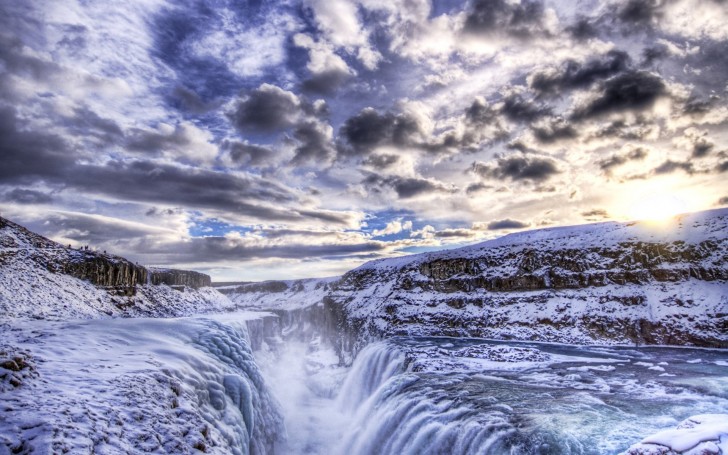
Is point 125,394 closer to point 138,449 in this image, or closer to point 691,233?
point 138,449

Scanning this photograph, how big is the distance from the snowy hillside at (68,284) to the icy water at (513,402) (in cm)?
2282

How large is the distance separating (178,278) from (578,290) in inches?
2891

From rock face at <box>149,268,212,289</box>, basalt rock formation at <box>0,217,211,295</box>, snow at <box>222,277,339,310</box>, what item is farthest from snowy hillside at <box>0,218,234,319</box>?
snow at <box>222,277,339,310</box>

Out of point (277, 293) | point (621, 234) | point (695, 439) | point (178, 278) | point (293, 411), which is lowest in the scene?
point (293, 411)

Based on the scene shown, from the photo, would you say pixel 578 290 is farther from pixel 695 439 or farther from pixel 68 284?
pixel 68 284

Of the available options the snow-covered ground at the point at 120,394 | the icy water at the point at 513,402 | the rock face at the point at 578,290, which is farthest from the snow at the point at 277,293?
the snow-covered ground at the point at 120,394

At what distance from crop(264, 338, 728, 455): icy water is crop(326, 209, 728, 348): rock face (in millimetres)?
6791

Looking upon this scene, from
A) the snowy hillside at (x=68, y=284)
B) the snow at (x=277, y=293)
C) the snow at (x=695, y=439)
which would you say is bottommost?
the snow at (x=277, y=293)

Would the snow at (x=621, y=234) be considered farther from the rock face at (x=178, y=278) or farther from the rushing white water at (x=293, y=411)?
the rock face at (x=178, y=278)

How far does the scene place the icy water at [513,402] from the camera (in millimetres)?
12586

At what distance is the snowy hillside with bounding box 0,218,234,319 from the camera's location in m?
30.4

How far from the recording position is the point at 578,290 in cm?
4828

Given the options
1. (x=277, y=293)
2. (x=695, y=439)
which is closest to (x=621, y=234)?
(x=695, y=439)

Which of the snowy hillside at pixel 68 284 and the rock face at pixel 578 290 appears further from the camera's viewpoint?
the rock face at pixel 578 290
